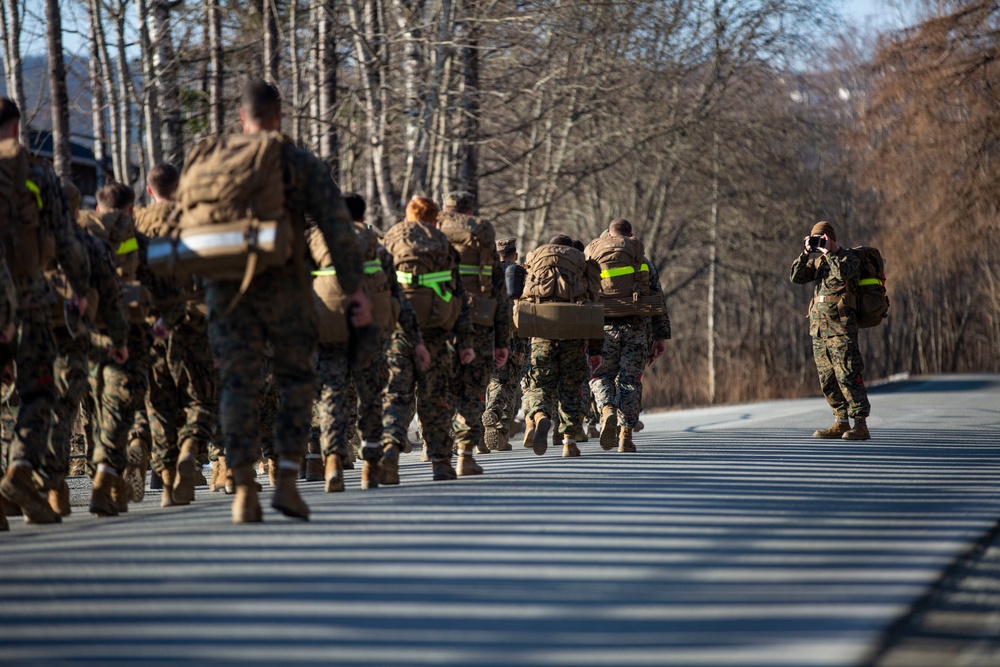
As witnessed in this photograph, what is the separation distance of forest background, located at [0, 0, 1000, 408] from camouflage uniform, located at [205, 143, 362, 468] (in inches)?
459

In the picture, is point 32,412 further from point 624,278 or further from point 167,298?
point 624,278

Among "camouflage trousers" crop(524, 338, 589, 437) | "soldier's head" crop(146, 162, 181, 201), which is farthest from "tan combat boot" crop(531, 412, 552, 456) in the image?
"soldier's head" crop(146, 162, 181, 201)

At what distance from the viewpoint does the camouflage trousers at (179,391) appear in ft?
30.2

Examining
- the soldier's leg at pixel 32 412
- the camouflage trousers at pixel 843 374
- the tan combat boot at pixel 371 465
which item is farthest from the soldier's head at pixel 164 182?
the camouflage trousers at pixel 843 374

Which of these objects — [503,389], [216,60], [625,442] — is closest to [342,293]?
[625,442]

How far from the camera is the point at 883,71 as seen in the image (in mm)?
29328

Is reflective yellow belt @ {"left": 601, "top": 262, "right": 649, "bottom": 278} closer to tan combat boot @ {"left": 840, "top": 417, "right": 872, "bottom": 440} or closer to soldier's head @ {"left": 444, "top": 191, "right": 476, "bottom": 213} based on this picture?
tan combat boot @ {"left": 840, "top": 417, "right": 872, "bottom": 440}

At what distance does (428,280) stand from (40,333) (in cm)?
293

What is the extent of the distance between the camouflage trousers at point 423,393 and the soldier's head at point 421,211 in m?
0.81

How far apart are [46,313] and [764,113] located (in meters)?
27.4

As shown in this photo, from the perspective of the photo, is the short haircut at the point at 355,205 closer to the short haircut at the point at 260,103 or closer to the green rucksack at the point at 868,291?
the short haircut at the point at 260,103

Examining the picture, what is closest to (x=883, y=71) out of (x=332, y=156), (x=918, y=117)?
(x=918, y=117)

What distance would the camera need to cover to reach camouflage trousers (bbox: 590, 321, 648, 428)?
12945mm

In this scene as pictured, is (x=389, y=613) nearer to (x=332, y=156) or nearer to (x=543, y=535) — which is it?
(x=543, y=535)
